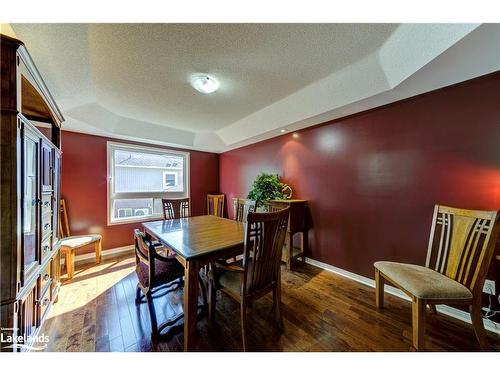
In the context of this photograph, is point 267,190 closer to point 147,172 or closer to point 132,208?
point 147,172

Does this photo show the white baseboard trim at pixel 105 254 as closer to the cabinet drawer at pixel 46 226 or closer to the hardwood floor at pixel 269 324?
the hardwood floor at pixel 269 324

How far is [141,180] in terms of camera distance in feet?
12.0

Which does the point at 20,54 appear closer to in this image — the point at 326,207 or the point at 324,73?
the point at 324,73

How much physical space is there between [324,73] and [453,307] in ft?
8.46

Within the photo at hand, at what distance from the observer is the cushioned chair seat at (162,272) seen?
1.48 metres

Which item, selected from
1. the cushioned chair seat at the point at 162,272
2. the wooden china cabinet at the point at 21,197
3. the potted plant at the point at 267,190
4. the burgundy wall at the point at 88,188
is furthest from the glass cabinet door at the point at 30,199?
the potted plant at the point at 267,190

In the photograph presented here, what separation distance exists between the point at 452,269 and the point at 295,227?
155 centimetres

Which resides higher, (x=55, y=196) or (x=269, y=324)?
(x=55, y=196)

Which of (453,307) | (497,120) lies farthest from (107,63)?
(453,307)

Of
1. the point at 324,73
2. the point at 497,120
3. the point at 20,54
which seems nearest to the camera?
the point at 20,54

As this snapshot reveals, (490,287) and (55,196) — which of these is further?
(55,196)

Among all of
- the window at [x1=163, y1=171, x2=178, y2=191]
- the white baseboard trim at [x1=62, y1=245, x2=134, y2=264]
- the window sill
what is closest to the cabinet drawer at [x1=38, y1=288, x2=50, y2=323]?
the white baseboard trim at [x1=62, y1=245, x2=134, y2=264]

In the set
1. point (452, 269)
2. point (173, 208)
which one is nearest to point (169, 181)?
point (173, 208)

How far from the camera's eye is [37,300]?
51.1 inches
